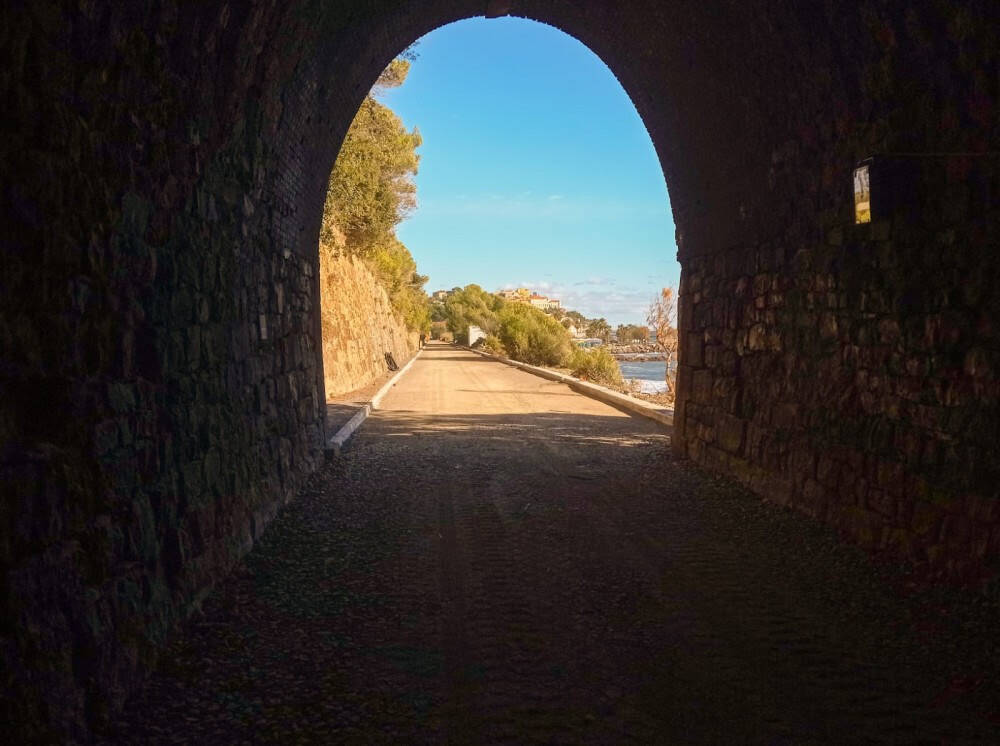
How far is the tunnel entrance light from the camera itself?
4.80 m

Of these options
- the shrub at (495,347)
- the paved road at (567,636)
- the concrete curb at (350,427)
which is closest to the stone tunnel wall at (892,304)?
the paved road at (567,636)

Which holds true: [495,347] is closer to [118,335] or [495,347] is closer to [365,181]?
[365,181]

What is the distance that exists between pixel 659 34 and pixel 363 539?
6.05 metres

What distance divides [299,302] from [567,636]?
5.04 metres

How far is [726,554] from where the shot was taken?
5133 millimetres

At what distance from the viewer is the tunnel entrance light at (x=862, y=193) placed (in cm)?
480

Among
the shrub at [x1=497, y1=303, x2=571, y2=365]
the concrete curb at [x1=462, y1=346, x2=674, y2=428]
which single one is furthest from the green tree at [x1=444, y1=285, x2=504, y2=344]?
the concrete curb at [x1=462, y1=346, x2=674, y2=428]

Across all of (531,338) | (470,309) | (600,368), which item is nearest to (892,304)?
(600,368)

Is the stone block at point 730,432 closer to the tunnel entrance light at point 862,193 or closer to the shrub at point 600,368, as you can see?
the tunnel entrance light at point 862,193

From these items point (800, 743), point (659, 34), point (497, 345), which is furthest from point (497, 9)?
point (497, 345)

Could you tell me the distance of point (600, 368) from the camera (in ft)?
78.1

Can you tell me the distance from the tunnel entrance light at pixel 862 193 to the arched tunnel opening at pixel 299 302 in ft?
0.27

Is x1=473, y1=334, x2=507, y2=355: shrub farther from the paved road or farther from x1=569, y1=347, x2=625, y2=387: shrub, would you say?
the paved road

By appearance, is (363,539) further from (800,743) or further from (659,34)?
(659,34)
